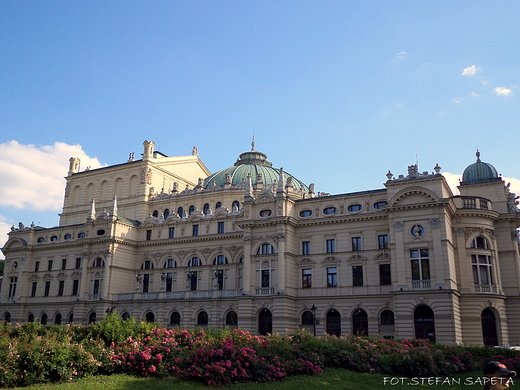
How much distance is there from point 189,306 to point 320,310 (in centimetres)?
1693

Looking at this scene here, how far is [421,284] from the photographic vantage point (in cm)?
4716

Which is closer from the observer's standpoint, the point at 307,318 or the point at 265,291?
the point at 307,318

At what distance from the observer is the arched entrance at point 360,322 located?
168 feet

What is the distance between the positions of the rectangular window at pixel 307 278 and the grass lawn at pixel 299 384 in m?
29.0

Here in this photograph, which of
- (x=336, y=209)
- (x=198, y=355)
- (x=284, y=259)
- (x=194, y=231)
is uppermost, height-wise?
(x=336, y=209)

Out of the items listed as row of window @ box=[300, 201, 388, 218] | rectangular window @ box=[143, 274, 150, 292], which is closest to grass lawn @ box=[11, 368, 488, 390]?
row of window @ box=[300, 201, 388, 218]

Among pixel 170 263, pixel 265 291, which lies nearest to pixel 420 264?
pixel 265 291

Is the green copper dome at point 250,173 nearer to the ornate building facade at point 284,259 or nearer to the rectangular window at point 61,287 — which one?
the ornate building facade at point 284,259

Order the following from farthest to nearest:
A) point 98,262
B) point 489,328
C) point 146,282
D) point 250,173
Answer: point 250,173, point 98,262, point 146,282, point 489,328

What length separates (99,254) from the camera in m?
67.8

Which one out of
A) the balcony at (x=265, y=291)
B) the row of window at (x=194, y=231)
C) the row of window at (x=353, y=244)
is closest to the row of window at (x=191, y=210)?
the row of window at (x=194, y=231)

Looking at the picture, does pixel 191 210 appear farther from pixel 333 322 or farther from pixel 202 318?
pixel 333 322

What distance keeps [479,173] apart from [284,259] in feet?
85.6

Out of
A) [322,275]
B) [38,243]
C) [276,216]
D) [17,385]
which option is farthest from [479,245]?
[38,243]
